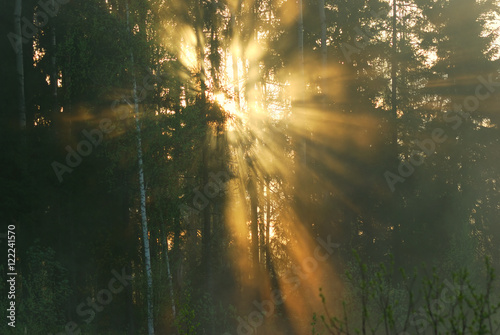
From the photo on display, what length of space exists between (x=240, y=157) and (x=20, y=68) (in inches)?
386

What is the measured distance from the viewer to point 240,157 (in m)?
20.3

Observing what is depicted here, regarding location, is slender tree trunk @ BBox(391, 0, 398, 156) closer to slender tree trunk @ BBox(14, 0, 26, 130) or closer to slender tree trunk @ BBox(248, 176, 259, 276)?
slender tree trunk @ BBox(248, 176, 259, 276)

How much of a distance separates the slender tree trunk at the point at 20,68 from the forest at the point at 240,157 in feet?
0.29

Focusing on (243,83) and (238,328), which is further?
(243,83)

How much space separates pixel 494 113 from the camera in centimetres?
2434

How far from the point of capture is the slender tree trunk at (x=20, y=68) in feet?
60.7

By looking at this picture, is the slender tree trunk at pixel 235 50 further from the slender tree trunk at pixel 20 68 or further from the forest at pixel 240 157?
the slender tree trunk at pixel 20 68

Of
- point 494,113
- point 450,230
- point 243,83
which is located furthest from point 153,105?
point 494,113

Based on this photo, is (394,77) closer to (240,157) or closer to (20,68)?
(240,157)

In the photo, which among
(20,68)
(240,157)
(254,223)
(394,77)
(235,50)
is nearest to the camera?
(20,68)

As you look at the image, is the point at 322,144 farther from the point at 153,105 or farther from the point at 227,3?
the point at 153,105

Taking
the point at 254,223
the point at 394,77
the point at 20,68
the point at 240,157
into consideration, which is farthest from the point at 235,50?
the point at 20,68

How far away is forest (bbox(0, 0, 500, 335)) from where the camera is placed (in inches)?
650

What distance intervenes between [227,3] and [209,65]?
3.58 metres
